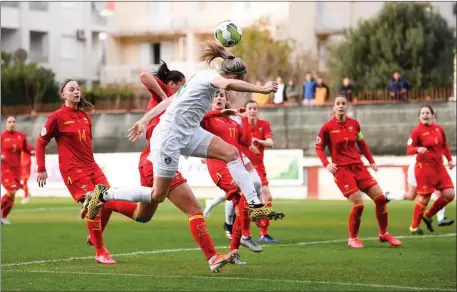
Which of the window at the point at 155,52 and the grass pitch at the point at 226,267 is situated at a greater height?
the window at the point at 155,52

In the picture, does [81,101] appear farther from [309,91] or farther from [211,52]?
[309,91]

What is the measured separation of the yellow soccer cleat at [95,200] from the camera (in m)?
13.0

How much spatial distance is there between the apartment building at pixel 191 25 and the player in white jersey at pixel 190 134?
50.1 meters

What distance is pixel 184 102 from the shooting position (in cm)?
1204

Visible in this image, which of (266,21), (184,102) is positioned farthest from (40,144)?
(266,21)

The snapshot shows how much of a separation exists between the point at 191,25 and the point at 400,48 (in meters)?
17.7

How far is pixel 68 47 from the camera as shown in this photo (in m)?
71.1

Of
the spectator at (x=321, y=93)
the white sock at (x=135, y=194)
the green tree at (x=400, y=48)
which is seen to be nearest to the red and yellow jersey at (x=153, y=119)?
the white sock at (x=135, y=194)

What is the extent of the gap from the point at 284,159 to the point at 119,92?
25.4m

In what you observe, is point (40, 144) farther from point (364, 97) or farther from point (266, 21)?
point (266, 21)

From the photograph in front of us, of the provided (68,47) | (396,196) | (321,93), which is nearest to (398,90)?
(321,93)

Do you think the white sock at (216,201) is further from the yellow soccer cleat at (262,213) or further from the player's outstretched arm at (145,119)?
the yellow soccer cleat at (262,213)

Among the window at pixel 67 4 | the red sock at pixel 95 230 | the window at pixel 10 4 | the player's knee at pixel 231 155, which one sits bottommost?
the red sock at pixel 95 230

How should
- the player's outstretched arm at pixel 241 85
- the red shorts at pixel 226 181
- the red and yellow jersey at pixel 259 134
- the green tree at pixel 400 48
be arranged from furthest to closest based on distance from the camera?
the green tree at pixel 400 48 < the red and yellow jersey at pixel 259 134 < the red shorts at pixel 226 181 < the player's outstretched arm at pixel 241 85
